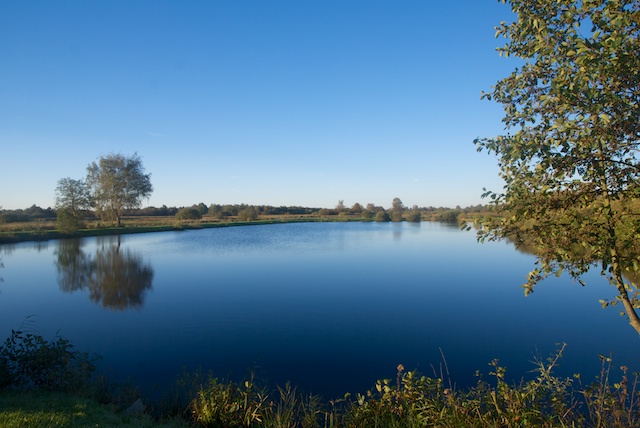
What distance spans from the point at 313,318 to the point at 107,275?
11005 millimetres

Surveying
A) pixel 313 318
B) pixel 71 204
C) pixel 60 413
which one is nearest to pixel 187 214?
pixel 71 204

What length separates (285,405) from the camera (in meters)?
4.43

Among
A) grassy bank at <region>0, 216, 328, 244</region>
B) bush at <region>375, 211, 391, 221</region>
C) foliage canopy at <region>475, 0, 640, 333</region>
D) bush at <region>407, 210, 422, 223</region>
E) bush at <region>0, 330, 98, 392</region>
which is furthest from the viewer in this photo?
bush at <region>375, 211, 391, 221</region>

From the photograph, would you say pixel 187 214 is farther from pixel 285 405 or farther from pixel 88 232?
pixel 285 405

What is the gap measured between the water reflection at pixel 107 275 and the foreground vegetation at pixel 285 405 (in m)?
5.95

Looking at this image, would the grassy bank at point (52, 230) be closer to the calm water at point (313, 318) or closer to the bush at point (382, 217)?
the calm water at point (313, 318)

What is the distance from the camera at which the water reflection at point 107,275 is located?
38.4ft

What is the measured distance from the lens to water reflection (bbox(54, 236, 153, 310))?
11.7 meters

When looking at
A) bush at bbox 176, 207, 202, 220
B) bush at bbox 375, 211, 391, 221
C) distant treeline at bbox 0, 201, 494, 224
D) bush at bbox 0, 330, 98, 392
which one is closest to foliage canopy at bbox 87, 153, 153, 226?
distant treeline at bbox 0, 201, 494, 224

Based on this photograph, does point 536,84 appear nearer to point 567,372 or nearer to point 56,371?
point 567,372

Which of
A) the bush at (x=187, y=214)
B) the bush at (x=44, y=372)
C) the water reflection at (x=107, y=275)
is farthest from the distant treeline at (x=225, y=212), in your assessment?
the bush at (x=44, y=372)

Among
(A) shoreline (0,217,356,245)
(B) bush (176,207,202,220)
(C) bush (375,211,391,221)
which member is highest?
(B) bush (176,207,202,220)

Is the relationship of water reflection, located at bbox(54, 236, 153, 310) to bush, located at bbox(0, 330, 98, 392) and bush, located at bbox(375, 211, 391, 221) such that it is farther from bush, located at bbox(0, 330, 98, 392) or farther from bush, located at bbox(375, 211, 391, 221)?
bush, located at bbox(375, 211, 391, 221)

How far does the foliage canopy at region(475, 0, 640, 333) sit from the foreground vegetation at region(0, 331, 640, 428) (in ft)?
3.98
